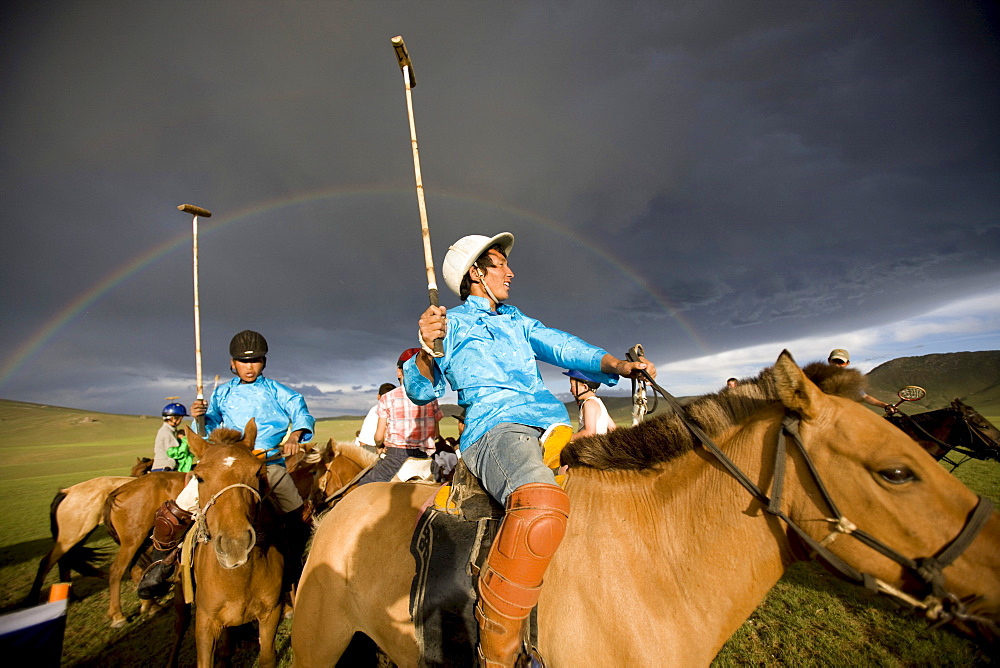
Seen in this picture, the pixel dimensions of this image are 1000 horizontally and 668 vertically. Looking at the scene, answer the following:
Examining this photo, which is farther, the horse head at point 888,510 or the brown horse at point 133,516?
the brown horse at point 133,516

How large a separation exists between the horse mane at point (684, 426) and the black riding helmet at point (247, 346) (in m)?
4.84

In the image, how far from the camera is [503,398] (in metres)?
2.45

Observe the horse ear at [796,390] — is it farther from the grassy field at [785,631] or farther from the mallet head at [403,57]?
the mallet head at [403,57]

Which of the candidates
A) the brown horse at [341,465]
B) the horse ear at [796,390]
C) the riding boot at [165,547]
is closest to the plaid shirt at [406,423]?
the brown horse at [341,465]

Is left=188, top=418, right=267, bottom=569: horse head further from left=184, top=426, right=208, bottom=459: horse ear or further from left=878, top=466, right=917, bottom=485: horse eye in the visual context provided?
left=878, top=466, right=917, bottom=485: horse eye

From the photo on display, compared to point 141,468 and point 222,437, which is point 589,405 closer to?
point 222,437

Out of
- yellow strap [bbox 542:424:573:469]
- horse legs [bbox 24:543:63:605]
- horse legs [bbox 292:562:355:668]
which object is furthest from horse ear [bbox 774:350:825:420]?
horse legs [bbox 24:543:63:605]

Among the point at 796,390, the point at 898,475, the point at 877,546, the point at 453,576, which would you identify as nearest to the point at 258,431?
the point at 453,576

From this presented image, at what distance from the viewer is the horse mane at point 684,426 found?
1.90 m

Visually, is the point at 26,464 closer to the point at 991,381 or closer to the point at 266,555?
the point at 266,555

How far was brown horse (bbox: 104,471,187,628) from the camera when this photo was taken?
6.35 meters

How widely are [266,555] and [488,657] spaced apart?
11.7ft

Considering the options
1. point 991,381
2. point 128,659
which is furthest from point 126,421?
point 991,381

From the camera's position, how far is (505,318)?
8.90ft
